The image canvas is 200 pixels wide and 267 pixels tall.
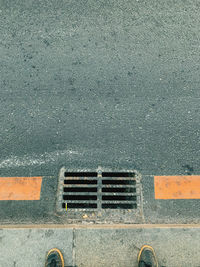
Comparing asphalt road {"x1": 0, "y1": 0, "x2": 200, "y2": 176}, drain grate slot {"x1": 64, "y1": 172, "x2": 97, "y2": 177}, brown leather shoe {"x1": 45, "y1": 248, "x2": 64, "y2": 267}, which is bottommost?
brown leather shoe {"x1": 45, "y1": 248, "x2": 64, "y2": 267}

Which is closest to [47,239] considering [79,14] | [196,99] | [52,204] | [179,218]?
[52,204]

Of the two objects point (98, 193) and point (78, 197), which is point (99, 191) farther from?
point (78, 197)

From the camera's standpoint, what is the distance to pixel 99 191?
10.6 ft

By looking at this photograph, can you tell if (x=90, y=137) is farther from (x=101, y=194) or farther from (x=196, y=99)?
(x=196, y=99)

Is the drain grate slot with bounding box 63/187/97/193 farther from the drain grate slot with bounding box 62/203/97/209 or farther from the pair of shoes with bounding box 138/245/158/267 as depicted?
the pair of shoes with bounding box 138/245/158/267

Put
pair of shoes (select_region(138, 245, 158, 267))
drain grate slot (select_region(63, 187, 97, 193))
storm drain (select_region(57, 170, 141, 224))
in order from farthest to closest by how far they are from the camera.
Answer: drain grate slot (select_region(63, 187, 97, 193)) → storm drain (select_region(57, 170, 141, 224)) → pair of shoes (select_region(138, 245, 158, 267))

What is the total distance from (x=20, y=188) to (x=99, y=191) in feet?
3.54

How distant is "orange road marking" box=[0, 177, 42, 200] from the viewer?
3.22m

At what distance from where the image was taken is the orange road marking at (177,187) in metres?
3.22

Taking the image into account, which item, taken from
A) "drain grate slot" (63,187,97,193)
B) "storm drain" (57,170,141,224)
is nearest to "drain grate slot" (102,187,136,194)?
"storm drain" (57,170,141,224)

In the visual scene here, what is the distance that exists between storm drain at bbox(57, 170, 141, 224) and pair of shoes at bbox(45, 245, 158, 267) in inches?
19.6

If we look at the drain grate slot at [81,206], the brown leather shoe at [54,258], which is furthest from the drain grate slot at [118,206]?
the brown leather shoe at [54,258]

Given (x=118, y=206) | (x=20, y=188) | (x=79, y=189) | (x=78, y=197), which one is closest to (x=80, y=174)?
(x=79, y=189)

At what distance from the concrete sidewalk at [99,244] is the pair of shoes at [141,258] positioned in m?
0.06
